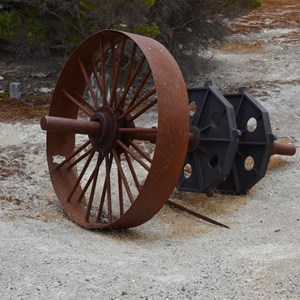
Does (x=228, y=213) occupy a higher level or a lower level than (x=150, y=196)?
lower

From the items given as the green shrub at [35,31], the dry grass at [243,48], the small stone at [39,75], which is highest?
the green shrub at [35,31]

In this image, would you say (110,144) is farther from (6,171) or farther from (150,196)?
(6,171)

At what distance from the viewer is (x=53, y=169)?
8164 mm

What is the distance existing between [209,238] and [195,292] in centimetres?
207

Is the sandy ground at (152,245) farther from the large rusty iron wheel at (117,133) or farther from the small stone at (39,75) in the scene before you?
the small stone at (39,75)

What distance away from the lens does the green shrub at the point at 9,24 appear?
13.1 metres

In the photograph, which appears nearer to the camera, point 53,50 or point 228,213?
point 228,213

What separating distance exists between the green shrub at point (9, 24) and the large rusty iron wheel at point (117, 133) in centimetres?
471

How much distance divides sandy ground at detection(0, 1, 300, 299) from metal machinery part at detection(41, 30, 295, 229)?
30 cm

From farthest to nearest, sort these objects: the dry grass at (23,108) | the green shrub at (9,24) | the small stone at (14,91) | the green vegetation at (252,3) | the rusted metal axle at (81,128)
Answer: the green vegetation at (252,3)
the green shrub at (9,24)
the small stone at (14,91)
the dry grass at (23,108)
the rusted metal axle at (81,128)

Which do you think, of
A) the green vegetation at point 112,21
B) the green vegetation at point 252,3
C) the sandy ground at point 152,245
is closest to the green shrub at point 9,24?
the green vegetation at point 112,21

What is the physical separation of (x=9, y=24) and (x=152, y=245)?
775 centimetres

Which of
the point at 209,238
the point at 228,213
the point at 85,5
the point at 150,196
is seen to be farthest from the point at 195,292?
the point at 85,5

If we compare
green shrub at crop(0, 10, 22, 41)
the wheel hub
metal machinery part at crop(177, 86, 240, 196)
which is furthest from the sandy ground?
green shrub at crop(0, 10, 22, 41)
